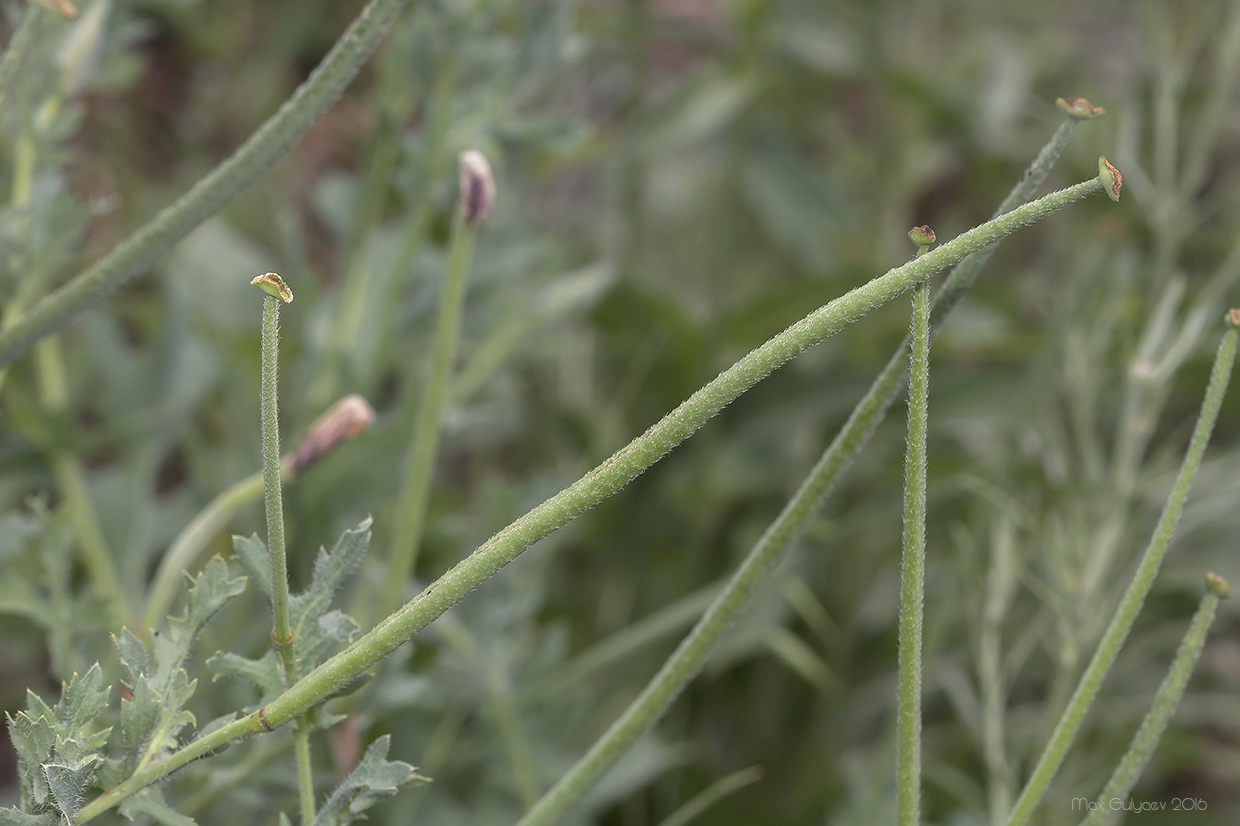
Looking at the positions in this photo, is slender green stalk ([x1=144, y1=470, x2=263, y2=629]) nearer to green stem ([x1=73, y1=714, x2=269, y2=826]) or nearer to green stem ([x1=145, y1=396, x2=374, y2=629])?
green stem ([x1=145, y1=396, x2=374, y2=629])

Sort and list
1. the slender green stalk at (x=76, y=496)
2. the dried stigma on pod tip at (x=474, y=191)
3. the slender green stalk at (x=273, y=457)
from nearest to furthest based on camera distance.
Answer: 1. the slender green stalk at (x=273, y=457)
2. the dried stigma on pod tip at (x=474, y=191)
3. the slender green stalk at (x=76, y=496)

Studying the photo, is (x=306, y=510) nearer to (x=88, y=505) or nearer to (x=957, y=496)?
(x=88, y=505)

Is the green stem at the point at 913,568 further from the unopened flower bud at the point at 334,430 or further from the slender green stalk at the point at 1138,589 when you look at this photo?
the unopened flower bud at the point at 334,430

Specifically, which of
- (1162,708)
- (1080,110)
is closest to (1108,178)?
(1080,110)

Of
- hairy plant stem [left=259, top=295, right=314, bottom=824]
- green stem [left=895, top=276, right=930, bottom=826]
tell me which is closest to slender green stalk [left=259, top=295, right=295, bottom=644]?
hairy plant stem [left=259, top=295, right=314, bottom=824]

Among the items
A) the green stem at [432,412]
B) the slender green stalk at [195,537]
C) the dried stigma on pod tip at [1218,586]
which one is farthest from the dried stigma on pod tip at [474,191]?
the dried stigma on pod tip at [1218,586]

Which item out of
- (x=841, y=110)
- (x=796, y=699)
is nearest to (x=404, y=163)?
(x=796, y=699)

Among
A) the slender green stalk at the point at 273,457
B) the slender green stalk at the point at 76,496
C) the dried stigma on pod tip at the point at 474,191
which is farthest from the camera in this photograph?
the slender green stalk at the point at 76,496
